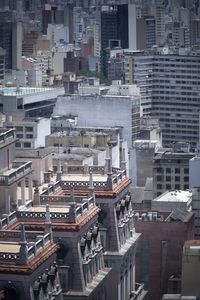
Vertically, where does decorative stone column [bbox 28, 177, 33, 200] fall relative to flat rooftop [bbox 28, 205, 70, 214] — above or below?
above

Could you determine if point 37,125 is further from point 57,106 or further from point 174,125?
point 174,125

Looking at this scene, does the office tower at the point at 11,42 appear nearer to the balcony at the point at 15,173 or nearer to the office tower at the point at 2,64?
the office tower at the point at 2,64

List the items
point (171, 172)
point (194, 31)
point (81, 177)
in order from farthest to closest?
1. point (194, 31)
2. point (171, 172)
3. point (81, 177)

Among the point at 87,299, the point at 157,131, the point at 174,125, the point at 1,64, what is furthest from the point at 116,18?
the point at 87,299

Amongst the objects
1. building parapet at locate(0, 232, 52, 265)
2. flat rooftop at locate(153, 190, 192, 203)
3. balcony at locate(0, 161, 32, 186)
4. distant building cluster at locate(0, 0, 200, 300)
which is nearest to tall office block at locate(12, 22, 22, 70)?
distant building cluster at locate(0, 0, 200, 300)

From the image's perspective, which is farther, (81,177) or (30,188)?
(81,177)

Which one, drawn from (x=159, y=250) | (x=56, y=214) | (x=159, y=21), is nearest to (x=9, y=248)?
(x=56, y=214)

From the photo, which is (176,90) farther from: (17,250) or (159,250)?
(17,250)

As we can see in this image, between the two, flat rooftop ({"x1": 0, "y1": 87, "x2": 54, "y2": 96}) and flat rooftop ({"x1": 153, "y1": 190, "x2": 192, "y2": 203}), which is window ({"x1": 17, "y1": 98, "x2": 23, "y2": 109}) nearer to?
flat rooftop ({"x1": 0, "y1": 87, "x2": 54, "y2": 96})

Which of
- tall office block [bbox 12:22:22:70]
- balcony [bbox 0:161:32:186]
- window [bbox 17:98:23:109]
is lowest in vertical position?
window [bbox 17:98:23:109]
